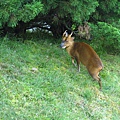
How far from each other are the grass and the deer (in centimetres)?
18

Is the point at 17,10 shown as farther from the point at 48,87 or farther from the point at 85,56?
the point at 85,56

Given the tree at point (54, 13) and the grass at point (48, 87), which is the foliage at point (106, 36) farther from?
the grass at point (48, 87)

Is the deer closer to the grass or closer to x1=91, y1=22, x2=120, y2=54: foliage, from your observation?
the grass

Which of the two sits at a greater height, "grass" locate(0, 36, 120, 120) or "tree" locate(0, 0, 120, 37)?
"tree" locate(0, 0, 120, 37)

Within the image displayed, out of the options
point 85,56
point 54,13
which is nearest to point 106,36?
point 85,56

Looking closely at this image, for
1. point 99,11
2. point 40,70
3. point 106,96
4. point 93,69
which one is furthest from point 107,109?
point 99,11

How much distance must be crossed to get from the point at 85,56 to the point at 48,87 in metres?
1.46

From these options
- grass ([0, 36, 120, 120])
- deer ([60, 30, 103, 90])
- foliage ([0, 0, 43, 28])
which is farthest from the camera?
deer ([60, 30, 103, 90])

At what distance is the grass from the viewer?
191 inches

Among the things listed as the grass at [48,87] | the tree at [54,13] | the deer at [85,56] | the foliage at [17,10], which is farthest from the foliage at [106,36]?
the foliage at [17,10]

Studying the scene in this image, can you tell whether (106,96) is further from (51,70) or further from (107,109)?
(51,70)

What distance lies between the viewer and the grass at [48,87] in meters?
4.86

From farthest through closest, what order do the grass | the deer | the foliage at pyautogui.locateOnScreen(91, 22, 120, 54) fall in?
the foliage at pyautogui.locateOnScreen(91, 22, 120, 54) < the deer < the grass

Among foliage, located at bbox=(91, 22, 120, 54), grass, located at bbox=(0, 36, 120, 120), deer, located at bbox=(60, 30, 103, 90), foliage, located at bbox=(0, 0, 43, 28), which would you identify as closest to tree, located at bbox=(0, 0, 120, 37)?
foliage, located at bbox=(0, 0, 43, 28)
